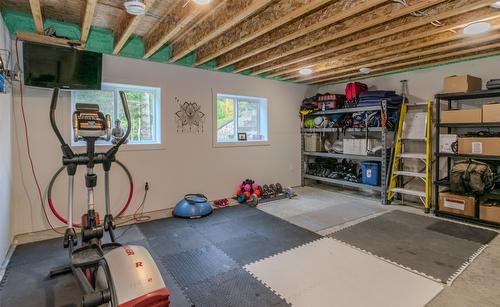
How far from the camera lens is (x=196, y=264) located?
9.19 feet

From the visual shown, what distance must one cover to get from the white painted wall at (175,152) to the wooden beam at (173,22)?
0.61 metres

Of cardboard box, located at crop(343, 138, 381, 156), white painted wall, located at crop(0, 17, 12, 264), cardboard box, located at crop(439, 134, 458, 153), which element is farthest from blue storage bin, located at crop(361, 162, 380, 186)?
white painted wall, located at crop(0, 17, 12, 264)

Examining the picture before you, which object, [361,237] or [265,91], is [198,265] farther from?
[265,91]

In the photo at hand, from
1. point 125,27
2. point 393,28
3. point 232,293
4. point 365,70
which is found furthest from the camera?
point 365,70

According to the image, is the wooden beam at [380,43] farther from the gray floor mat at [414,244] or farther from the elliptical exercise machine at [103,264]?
the elliptical exercise machine at [103,264]

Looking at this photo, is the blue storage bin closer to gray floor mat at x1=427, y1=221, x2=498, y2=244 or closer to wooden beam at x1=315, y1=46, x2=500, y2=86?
gray floor mat at x1=427, y1=221, x2=498, y2=244

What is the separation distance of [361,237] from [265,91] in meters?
3.60

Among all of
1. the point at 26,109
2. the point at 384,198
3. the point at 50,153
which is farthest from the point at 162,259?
the point at 384,198

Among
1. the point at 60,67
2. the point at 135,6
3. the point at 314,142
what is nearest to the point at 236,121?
the point at 314,142

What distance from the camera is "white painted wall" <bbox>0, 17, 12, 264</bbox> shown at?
277 centimetres

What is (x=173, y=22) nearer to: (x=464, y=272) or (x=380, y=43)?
(x=380, y=43)

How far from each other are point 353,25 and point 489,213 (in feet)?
10.4

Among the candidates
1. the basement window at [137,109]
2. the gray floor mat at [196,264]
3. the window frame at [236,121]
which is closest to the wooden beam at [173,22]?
the basement window at [137,109]

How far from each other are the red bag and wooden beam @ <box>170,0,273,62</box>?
10.2ft
